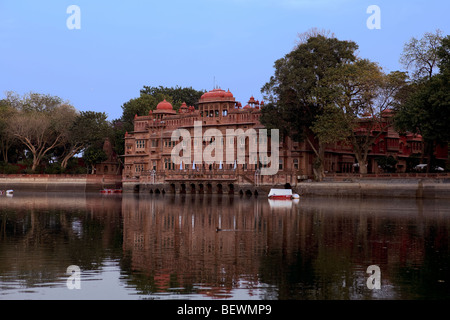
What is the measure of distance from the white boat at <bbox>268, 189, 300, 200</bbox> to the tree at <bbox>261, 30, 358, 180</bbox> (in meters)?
7.67

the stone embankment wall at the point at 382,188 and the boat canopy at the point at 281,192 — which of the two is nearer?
the stone embankment wall at the point at 382,188

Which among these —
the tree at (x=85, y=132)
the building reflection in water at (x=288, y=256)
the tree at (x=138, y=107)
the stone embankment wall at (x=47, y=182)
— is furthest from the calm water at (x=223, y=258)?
the tree at (x=138, y=107)

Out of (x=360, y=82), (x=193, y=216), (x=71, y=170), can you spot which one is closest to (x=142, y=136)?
(x=71, y=170)

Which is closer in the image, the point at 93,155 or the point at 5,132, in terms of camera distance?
the point at 5,132

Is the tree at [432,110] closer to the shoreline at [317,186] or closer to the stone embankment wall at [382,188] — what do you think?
the stone embankment wall at [382,188]

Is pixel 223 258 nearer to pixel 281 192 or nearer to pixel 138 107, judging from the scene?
pixel 281 192

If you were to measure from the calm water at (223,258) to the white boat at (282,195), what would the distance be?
39.5 m

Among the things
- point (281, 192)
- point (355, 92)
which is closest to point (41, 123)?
point (281, 192)

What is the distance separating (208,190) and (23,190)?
3254 cm

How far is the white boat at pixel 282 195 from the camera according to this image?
8412cm

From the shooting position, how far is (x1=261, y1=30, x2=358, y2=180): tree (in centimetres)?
8506

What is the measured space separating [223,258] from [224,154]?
7831cm

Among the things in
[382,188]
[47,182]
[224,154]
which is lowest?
[382,188]

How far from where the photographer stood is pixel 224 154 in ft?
342
